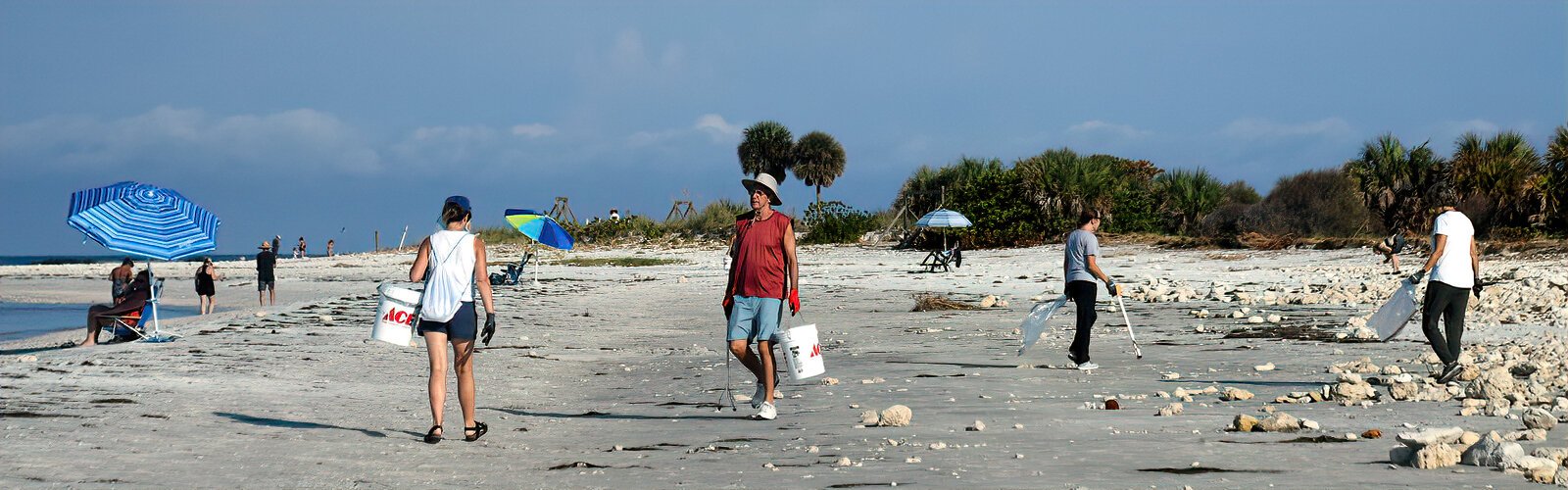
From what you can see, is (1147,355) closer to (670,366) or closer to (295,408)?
(670,366)

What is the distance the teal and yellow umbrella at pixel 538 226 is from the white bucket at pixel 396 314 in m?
17.9

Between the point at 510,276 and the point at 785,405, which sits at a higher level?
the point at 510,276

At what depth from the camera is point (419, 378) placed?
11.2m

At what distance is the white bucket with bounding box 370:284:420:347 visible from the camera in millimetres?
7328

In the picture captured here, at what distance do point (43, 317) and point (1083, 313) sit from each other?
22079 millimetres

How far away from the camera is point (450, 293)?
7.21 m

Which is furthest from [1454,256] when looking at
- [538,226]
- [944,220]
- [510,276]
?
[944,220]

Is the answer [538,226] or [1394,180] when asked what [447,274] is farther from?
[1394,180]

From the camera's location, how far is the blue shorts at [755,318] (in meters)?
8.14

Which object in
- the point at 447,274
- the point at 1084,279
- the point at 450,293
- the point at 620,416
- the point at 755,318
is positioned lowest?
the point at 620,416

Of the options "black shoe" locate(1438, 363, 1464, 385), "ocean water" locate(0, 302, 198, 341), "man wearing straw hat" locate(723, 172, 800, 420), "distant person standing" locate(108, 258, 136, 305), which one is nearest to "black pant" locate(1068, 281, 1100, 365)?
"black shoe" locate(1438, 363, 1464, 385)

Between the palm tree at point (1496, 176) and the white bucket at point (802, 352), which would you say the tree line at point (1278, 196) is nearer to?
the palm tree at point (1496, 176)

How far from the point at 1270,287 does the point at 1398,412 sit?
14458mm

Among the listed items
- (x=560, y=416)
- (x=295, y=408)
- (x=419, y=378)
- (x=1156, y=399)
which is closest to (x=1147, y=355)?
(x=1156, y=399)
